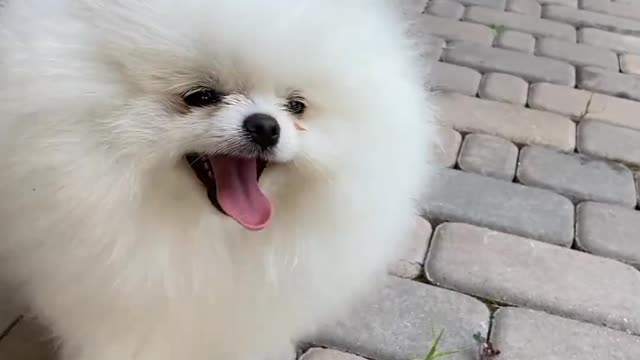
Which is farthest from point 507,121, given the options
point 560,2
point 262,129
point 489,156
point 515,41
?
point 262,129

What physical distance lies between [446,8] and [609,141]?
1030mm

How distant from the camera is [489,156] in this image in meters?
2.24

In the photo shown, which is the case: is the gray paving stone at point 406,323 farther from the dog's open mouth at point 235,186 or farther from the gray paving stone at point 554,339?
the dog's open mouth at point 235,186

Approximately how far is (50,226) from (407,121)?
1.75 ft

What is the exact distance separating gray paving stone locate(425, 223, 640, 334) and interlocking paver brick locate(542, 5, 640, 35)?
157 centimetres

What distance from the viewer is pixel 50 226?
3.67 feet

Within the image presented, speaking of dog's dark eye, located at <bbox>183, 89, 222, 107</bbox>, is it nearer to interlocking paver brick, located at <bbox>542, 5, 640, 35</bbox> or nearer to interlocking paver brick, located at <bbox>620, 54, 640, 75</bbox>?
interlocking paver brick, located at <bbox>620, 54, 640, 75</bbox>

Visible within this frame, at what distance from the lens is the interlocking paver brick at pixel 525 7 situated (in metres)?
3.29

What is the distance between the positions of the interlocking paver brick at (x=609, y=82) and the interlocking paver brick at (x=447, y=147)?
0.63 metres

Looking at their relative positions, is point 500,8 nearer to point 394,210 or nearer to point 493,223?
point 493,223

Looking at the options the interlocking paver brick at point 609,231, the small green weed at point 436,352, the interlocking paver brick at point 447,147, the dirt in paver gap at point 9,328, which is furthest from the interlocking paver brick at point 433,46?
the dirt in paver gap at point 9,328

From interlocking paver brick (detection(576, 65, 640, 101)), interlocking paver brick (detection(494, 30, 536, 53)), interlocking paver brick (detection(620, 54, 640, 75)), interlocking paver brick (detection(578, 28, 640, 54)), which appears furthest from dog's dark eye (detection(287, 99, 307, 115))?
interlocking paver brick (detection(578, 28, 640, 54))

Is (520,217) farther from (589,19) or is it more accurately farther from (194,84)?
(589,19)

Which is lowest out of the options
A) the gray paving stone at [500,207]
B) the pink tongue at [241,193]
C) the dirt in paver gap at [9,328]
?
the gray paving stone at [500,207]
